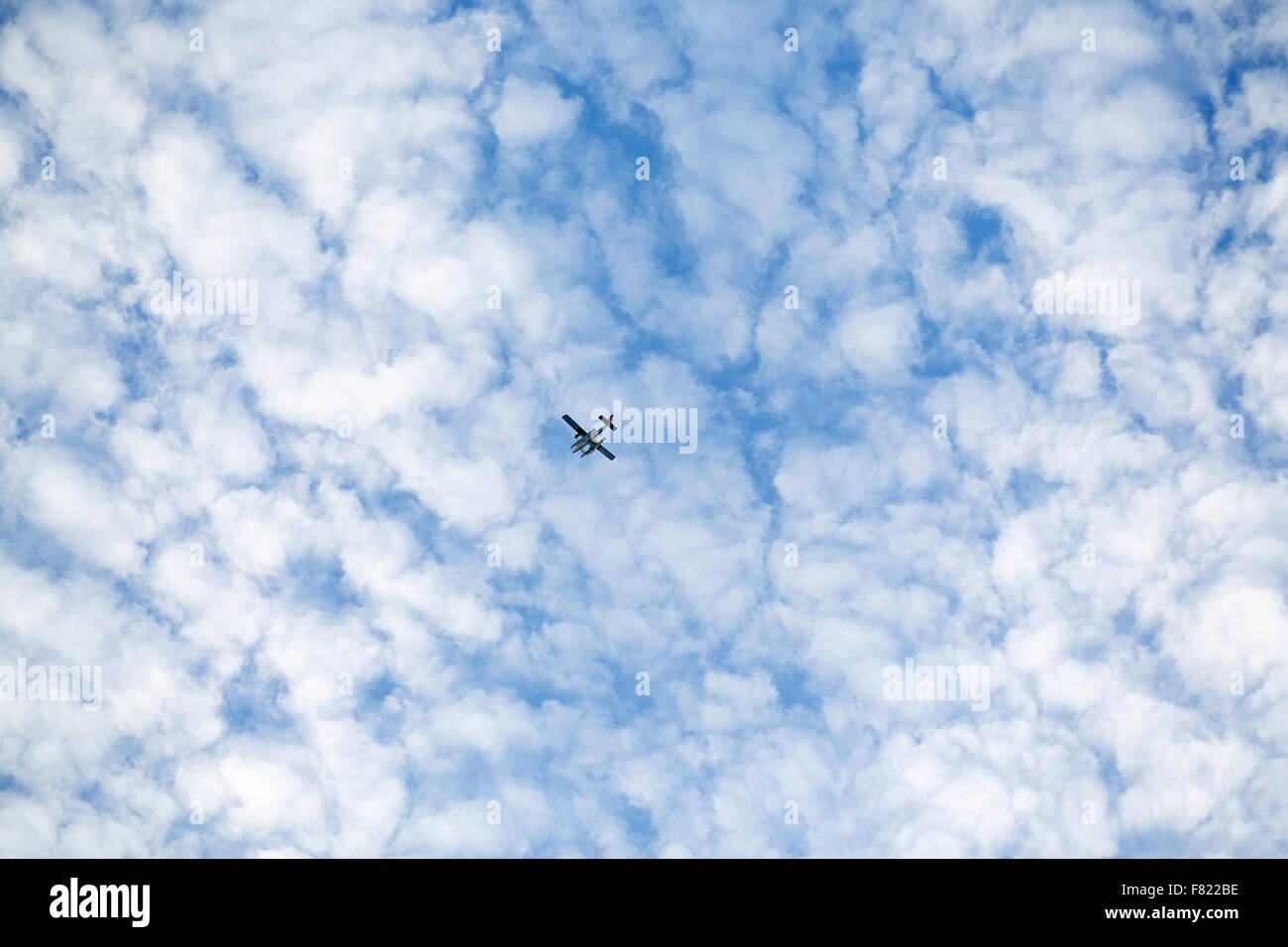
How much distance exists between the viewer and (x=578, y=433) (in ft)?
325
